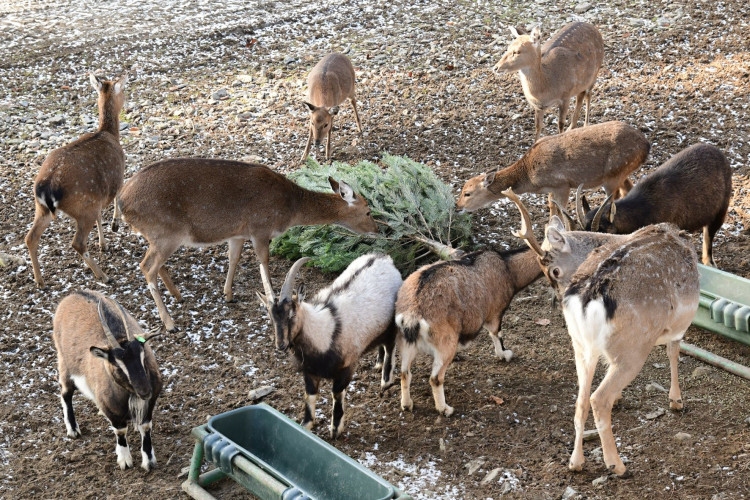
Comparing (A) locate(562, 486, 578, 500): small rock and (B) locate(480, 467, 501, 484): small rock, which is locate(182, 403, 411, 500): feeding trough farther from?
(A) locate(562, 486, 578, 500): small rock

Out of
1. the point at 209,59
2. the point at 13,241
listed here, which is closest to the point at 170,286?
the point at 13,241

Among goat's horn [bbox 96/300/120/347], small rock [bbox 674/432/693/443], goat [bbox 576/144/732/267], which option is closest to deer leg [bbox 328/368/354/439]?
goat's horn [bbox 96/300/120/347]

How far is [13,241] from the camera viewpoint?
856 centimetres

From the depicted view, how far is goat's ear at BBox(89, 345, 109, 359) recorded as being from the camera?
16.9ft

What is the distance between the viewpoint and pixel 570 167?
320 inches

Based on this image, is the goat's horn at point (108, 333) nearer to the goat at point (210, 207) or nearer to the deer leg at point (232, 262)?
the goat at point (210, 207)

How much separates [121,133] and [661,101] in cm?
673

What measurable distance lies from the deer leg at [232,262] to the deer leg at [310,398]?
83.5 inches

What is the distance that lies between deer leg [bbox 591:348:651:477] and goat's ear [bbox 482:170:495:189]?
134 inches

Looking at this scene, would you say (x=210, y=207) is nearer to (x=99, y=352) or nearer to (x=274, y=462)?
(x=99, y=352)

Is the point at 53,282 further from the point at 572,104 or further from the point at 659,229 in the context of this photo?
the point at 572,104

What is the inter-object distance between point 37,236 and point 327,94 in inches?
154

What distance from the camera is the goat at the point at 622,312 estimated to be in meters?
5.04

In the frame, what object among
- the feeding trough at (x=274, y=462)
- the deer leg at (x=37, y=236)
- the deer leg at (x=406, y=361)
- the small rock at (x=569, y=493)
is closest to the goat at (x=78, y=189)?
the deer leg at (x=37, y=236)
